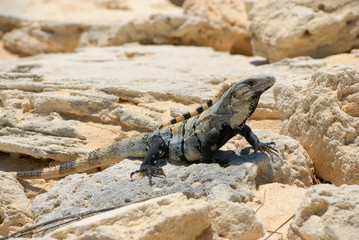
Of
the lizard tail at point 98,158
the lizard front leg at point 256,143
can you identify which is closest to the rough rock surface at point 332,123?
the lizard front leg at point 256,143

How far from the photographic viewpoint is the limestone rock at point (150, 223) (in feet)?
11.8

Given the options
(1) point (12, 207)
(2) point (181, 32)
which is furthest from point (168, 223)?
(2) point (181, 32)

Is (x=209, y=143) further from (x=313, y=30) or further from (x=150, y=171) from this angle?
(x=313, y=30)

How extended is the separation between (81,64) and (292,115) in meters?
5.87

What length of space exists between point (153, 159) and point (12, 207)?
170cm

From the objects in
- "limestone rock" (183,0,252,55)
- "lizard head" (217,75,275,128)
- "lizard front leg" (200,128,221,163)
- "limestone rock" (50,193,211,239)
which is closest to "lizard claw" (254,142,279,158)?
"lizard head" (217,75,275,128)

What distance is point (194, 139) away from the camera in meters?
5.58

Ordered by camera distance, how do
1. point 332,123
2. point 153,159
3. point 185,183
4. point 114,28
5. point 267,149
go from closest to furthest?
1. point 185,183
2. point 267,149
3. point 332,123
4. point 153,159
5. point 114,28

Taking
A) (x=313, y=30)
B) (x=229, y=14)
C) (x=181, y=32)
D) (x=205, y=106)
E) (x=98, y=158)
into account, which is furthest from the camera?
(x=229, y=14)

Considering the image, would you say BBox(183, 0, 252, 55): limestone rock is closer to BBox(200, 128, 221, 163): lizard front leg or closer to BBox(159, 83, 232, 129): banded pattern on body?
BBox(159, 83, 232, 129): banded pattern on body

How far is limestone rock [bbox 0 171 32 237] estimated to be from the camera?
5.25 metres

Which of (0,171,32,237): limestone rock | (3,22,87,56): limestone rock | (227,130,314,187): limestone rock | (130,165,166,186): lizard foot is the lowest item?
(3,22,87,56): limestone rock

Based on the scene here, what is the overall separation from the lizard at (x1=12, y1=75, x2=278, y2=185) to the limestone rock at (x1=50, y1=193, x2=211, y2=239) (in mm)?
1275

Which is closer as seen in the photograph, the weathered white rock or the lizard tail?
the lizard tail
